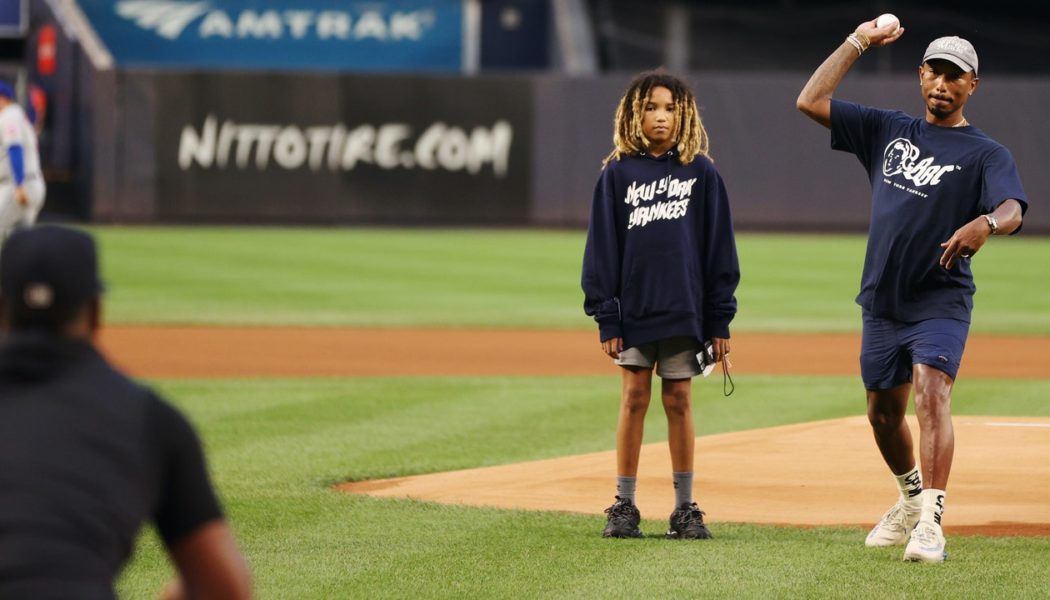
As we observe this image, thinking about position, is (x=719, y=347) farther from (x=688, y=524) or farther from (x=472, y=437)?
(x=472, y=437)

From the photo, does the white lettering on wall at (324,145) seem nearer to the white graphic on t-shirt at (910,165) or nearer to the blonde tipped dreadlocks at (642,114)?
the blonde tipped dreadlocks at (642,114)

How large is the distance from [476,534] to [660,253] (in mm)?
1318

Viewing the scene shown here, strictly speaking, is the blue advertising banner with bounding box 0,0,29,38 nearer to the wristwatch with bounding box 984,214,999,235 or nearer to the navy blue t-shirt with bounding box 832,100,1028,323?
the navy blue t-shirt with bounding box 832,100,1028,323

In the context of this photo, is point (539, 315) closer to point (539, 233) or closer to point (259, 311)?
point (259, 311)

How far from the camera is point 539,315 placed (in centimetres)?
1770

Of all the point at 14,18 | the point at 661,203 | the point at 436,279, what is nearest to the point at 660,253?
the point at 661,203

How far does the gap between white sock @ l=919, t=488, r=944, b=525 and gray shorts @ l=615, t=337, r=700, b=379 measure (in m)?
0.99

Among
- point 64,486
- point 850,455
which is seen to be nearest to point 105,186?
point 850,455

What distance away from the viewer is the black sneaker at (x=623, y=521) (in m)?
6.38

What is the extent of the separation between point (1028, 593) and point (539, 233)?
25.5 metres

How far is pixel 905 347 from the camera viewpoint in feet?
20.3

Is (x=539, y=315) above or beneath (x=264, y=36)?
beneath

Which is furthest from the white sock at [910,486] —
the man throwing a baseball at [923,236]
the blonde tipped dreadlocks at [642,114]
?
the blonde tipped dreadlocks at [642,114]

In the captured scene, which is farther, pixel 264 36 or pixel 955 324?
pixel 264 36
